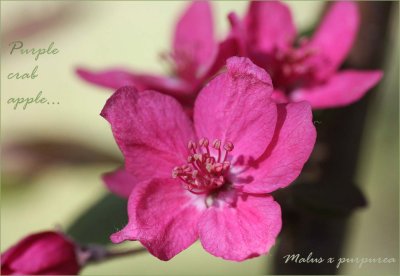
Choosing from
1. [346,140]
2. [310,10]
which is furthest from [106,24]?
[346,140]

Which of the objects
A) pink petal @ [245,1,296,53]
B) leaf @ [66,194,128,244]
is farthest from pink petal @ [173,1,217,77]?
leaf @ [66,194,128,244]

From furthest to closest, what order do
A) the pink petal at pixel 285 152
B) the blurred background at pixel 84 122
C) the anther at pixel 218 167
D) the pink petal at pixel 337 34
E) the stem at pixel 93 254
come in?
the blurred background at pixel 84 122 → the pink petal at pixel 337 34 → the stem at pixel 93 254 → the anther at pixel 218 167 → the pink petal at pixel 285 152

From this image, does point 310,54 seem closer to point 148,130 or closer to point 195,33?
point 195,33

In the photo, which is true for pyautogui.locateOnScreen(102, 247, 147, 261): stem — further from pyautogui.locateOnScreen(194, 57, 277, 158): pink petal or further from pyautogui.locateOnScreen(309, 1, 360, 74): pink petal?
pyautogui.locateOnScreen(309, 1, 360, 74): pink petal

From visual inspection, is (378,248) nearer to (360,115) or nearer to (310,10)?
(310,10)

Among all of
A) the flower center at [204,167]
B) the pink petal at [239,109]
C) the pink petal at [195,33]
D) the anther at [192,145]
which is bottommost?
the flower center at [204,167]

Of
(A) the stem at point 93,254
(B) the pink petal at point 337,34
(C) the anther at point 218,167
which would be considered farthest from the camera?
(B) the pink petal at point 337,34

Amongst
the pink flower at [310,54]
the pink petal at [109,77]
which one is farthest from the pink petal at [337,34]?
the pink petal at [109,77]

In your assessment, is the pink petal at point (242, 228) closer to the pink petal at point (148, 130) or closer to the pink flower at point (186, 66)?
the pink petal at point (148, 130)

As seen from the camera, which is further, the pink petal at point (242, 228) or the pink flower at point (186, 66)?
the pink flower at point (186, 66)
